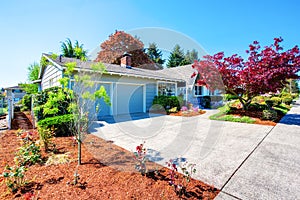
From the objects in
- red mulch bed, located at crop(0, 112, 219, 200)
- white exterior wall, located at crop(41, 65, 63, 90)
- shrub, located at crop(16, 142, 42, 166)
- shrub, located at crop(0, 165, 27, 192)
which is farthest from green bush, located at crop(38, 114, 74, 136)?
white exterior wall, located at crop(41, 65, 63, 90)

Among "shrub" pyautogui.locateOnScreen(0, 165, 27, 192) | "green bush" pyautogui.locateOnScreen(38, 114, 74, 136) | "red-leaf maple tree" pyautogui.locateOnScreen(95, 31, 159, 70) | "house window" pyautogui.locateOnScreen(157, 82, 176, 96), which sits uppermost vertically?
"red-leaf maple tree" pyautogui.locateOnScreen(95, 31, 159, 70)

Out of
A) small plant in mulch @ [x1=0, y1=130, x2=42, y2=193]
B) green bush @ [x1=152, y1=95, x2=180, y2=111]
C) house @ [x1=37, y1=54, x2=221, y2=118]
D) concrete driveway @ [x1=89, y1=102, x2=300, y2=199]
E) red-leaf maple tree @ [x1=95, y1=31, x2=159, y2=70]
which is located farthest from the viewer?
red-leaf maple tree @ [x1=95, y1=31, x2=159, y2=70]

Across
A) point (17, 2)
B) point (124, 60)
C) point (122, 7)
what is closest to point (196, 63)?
point (122, 7)

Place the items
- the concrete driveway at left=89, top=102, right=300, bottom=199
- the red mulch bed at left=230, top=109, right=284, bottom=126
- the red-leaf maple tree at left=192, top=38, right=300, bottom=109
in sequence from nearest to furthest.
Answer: the concrete driveway at left=89, top=102, right=300, bottom=199, the red-leaf maple tree at left=192, top=38, right=300, bottom=109, the red mulch bed at left=230, top=109, right=284, bottom=126

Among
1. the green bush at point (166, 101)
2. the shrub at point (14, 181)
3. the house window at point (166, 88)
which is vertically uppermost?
the house window at point (166, 88)

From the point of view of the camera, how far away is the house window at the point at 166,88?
11.9 metres

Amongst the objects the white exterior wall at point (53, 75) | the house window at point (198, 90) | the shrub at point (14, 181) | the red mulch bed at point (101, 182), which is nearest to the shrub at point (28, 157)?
the red mulch bed at point (101, 182)

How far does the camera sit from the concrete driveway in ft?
7.43

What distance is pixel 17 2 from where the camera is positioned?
521 cm

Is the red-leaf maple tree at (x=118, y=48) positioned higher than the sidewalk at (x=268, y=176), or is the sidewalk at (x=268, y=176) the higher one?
the red-leaf maple tree at (x=118, y=48)

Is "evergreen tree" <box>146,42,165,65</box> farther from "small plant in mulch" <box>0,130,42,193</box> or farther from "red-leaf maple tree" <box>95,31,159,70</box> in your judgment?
"small plant in mulch" <box>0,130,42,193</box>

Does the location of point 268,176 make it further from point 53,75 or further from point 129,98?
point 53,75

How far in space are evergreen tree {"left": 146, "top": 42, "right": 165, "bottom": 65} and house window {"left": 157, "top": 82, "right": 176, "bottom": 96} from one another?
71.3 feet

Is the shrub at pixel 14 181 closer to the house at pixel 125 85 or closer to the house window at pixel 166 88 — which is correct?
the house at pixel 125 85
